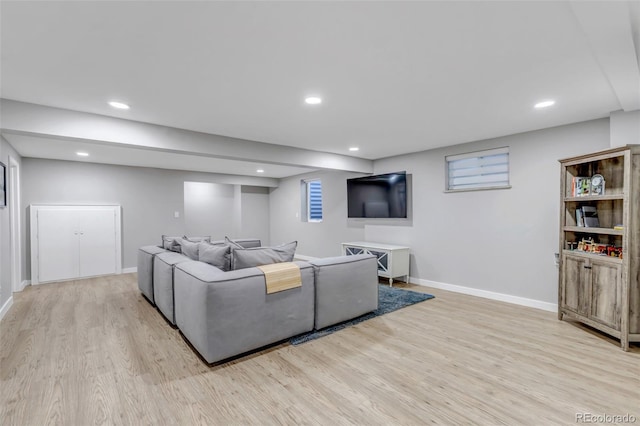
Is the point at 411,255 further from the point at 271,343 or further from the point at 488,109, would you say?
the point at 271,343

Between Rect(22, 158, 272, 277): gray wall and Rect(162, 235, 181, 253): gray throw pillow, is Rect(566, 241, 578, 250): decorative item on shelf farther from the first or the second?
Rect(22, 158, 272, 277): gray wall

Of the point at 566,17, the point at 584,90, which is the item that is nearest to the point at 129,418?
the point at 566,17

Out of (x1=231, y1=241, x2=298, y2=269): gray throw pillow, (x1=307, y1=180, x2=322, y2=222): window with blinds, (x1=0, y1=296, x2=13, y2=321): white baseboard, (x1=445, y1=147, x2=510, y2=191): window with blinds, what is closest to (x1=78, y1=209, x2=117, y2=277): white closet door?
(x1=0, y1=296, x2=13, y2=321): white baseboard

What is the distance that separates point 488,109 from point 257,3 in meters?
2.47

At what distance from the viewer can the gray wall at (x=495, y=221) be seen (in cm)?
365

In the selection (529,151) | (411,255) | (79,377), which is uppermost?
(529,151)

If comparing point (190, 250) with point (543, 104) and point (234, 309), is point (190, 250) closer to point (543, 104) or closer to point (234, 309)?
point (234, 309)

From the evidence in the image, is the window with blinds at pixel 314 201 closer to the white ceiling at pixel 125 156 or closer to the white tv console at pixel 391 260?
the white ceiling at pixel 125 156

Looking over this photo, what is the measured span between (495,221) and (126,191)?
6.59 m

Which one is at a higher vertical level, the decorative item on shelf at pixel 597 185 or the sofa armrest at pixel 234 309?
the decorative item on shelf at pixel 597 185

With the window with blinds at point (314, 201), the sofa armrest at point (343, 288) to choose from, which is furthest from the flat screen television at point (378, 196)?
the sofa armrest at point (343, 288)

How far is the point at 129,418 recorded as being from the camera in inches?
70.7

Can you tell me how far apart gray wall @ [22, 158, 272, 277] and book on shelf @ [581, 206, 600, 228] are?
6818mm

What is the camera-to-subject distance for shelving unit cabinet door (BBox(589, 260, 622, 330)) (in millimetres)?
2725
